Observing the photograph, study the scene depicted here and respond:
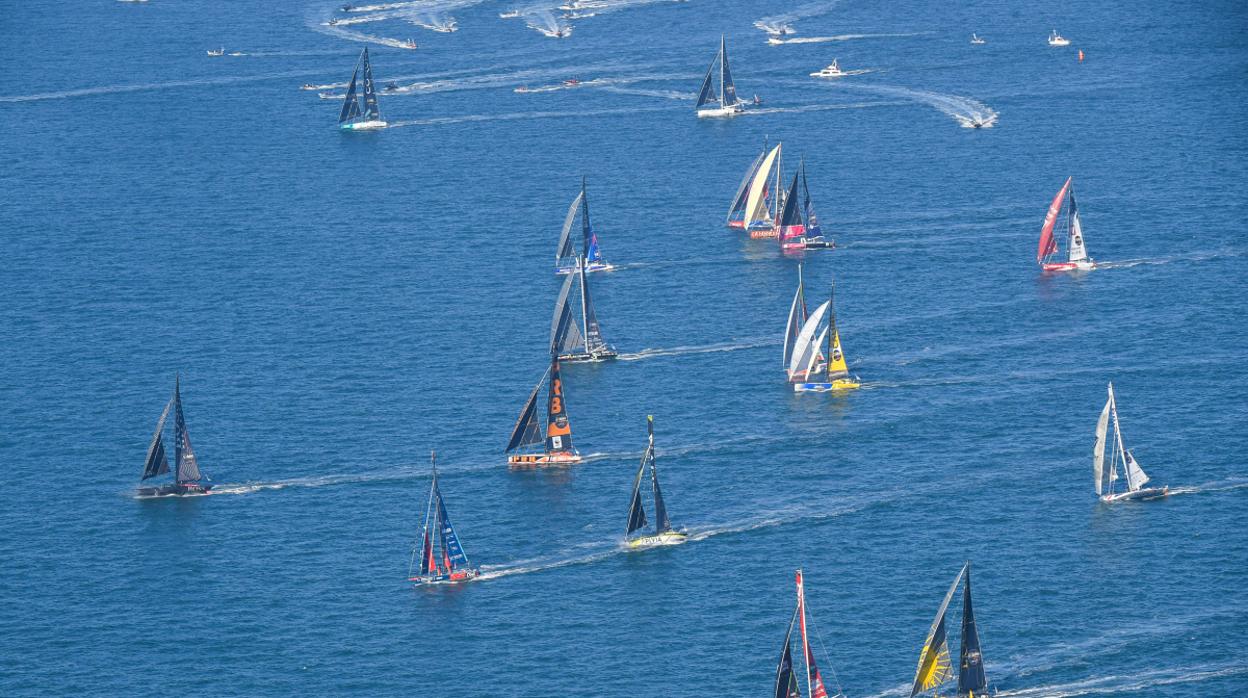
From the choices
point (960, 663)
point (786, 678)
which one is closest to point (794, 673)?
point (786, 678)

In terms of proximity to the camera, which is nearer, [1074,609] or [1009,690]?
[1009,690]

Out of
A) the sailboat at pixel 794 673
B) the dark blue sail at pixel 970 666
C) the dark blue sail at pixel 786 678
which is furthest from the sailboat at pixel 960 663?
the dark blue sail at pixel 786 678

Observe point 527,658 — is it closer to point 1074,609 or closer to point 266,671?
point 266,671

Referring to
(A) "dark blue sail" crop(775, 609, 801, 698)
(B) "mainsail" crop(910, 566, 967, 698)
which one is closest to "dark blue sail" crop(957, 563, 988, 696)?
(B) "mainsail" crop(910, 566, 967, 698)

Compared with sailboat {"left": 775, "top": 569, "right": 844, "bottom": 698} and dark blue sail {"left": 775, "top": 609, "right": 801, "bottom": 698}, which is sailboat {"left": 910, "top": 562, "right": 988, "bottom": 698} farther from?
dark blue sail {"left": 775, "top": 609, "right": 801, "bottom": 698}

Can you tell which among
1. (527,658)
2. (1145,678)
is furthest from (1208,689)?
(527,658)

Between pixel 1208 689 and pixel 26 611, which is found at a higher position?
pixel 26 611

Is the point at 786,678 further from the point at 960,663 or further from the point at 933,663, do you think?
the point at 960,663

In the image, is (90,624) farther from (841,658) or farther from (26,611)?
(841,658)
